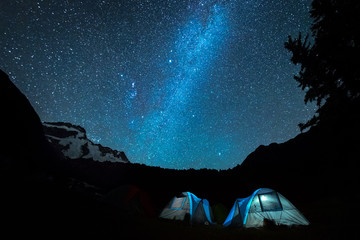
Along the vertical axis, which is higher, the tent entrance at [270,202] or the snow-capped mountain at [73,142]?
the snow-capped mountain at [73,142]

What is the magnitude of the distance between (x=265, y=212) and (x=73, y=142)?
Answer: 118 m

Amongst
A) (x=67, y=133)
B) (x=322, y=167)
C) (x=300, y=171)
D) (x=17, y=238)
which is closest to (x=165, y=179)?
(x=300, y=171)

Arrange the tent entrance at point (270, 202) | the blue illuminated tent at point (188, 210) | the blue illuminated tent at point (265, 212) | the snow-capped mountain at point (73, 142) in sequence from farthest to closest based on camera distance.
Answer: the snow-capped mountain at point (73, 142) < the blue illuminated tent at point (188, 210) < the tent entrance at point (270, 202) < the blue illuminated tent at point (265, 212)

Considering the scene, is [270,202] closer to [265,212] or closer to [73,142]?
[265,212]

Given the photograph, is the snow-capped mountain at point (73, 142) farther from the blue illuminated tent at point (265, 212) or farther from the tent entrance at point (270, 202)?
the tent entrance at point (270, 202)

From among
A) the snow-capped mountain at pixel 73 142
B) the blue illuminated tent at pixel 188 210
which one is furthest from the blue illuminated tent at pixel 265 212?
the snow-capped mountain at pixel 73 142

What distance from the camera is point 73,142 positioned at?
104m

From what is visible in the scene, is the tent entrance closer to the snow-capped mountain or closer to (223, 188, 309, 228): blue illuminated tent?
(223, 188, 309, 228): blue illuminated tent

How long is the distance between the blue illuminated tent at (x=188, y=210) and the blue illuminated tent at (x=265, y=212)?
1767 mm

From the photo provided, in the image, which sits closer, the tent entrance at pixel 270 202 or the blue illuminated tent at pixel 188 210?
the tent entrance at pixel 270 202

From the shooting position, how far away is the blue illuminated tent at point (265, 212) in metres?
7.98

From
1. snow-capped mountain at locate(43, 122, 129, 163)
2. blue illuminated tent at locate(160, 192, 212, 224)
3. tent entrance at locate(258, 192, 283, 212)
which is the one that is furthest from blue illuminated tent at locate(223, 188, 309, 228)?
snow-capped mountain at locate(43, 122, 129, 163)

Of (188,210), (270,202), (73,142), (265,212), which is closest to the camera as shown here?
(265,212)

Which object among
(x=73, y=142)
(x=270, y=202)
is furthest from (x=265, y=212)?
(x=73, y=142)
